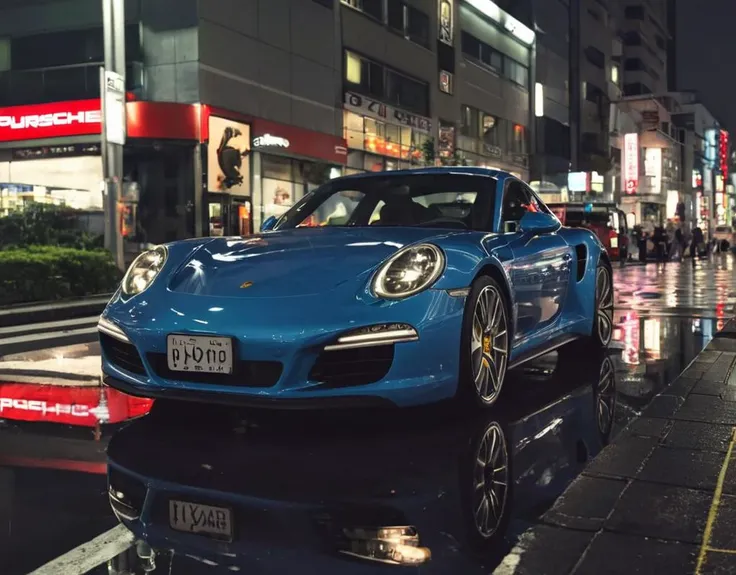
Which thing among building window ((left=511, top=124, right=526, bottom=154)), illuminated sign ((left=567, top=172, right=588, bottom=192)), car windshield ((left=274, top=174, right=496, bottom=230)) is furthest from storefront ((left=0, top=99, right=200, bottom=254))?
illuminated sign ((left=567, top=172, right=588, bottom=192))

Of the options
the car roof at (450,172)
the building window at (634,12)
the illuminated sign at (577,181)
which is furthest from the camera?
the building window at (634,12)

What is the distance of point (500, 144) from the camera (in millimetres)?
43969

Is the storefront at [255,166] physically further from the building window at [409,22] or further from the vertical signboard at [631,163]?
the vertical signboard at [631,163]

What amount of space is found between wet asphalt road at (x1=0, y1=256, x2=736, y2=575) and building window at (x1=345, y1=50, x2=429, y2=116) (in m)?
26.3

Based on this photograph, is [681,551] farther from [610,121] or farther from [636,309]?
[610,121]

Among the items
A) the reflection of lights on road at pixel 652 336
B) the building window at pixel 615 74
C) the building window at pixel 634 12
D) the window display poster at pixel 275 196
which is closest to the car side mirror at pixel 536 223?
the reflection of lights on road at pixel 652 336

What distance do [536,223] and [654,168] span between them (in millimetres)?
69965

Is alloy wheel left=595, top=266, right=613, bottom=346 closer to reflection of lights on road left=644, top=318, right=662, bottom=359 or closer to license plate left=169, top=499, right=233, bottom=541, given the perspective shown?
reflection of lights on road left=644, top=318, right=662, bottom=359

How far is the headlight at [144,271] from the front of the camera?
411 cm

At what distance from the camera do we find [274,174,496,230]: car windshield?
4.97 m

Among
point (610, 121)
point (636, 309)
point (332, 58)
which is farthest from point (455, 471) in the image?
point (610, 121)

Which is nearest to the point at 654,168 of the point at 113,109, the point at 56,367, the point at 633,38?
the point at 633,38

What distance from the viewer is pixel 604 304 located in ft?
21.6

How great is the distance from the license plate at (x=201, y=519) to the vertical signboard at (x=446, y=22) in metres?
35.7
